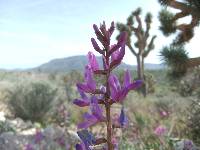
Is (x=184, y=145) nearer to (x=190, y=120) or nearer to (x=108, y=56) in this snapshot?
(x=108, y=56)

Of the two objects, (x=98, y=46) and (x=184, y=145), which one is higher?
(x=98, y=46)

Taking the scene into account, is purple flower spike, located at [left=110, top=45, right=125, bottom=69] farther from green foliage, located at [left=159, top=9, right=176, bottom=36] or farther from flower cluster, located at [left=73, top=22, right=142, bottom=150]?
green foliage, located at [left=159, top=9, right=176, bottom=36]

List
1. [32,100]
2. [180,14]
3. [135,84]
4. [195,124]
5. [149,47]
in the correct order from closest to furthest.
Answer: [135,84], [195,124], [180,14], [32,100], [149,47]

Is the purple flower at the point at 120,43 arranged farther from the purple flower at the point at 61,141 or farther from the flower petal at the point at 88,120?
the purple flower at the point at 61,141

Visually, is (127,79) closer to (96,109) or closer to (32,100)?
(96,109)

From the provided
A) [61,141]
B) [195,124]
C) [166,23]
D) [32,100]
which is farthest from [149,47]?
[195,124]

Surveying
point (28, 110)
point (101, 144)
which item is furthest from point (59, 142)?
point (28, 110)
